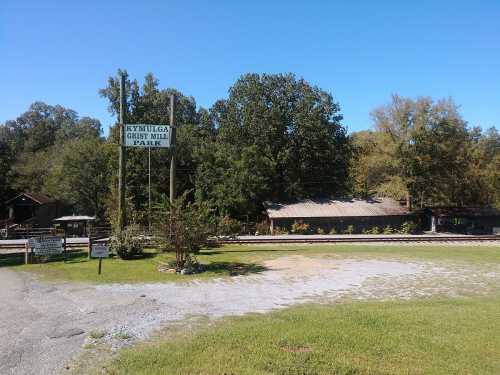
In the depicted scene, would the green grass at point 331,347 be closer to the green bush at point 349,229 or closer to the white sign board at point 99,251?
the white sign board at point 99,251

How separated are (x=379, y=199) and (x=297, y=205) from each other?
10397 mm

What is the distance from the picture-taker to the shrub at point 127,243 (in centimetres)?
2134

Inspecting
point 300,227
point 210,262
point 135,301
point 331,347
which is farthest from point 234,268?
point 300,227

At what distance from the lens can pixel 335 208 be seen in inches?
1829

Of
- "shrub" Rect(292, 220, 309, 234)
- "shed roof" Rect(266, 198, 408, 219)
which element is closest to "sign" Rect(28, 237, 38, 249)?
"shed roof" Rect(266, 198, 408, 219)

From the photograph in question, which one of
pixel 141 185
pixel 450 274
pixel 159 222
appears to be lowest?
pixel 450 274

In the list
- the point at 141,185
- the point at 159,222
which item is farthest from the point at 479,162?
the point at 159,222

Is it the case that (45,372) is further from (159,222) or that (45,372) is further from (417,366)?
(159,222)

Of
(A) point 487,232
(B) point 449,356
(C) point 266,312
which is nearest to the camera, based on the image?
(B) point 449,356

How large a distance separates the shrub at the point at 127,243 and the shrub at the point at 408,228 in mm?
32410

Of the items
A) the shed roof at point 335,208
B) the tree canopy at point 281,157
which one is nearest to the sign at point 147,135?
the tree canopy at point 281,157

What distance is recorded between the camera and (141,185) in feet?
155

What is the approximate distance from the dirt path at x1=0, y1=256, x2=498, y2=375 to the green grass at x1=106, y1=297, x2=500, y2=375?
1232 mm

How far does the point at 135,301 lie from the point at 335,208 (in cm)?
3732
